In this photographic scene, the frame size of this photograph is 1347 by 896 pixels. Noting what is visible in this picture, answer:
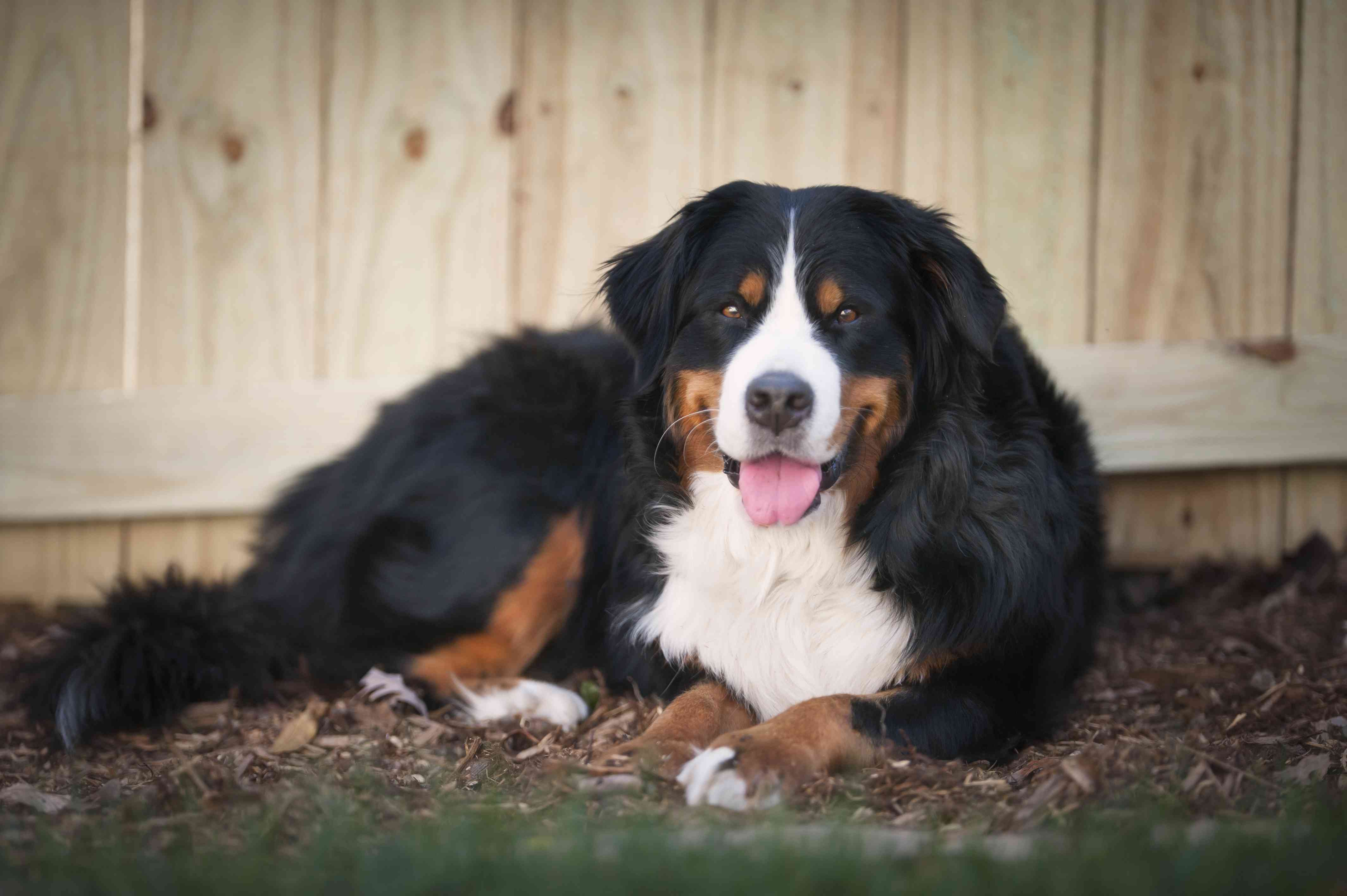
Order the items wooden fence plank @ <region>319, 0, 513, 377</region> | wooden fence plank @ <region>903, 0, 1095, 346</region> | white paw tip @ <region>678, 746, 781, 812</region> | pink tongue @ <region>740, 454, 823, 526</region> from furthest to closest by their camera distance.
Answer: wooden fence plank @ <region>319, 0, 513, 377</region>
wooden fence plank @ <region>903, 0, 1095, 346</region>
pink tongue @ <region>740, 454, 823, 526</region>
white paw tip @ <region>678, 746, 781, 812</region>

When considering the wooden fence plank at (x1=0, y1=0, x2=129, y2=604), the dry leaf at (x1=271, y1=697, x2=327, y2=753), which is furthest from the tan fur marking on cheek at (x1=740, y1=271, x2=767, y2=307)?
the wooden fence plank at (x1=0, y1=0, x2=129, y2=604)

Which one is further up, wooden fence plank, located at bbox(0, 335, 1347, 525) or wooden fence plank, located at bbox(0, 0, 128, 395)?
wooden fence plank, located at bbox(0, 0, 128, 395)

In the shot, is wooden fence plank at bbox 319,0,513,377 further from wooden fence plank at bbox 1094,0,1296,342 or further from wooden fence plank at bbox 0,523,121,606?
wooden fence plank at bbox 1094,0,1296,342

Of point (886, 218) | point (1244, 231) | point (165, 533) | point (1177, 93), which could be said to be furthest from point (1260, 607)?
point (165, 533)

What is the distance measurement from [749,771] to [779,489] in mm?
625

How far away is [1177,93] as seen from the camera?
3.58 metres

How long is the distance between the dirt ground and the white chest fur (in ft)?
0.82

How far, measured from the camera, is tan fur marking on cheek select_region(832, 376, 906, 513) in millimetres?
2312

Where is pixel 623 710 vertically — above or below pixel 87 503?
below

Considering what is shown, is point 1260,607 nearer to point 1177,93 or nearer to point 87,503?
point 1177,93

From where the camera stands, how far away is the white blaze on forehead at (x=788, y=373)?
2213mm

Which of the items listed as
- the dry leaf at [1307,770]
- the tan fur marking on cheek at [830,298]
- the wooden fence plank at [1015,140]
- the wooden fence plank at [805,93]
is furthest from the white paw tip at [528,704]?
the wooden fence plank at [1015,140]

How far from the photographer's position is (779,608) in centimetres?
250

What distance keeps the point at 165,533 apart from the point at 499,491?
1.73 meters
